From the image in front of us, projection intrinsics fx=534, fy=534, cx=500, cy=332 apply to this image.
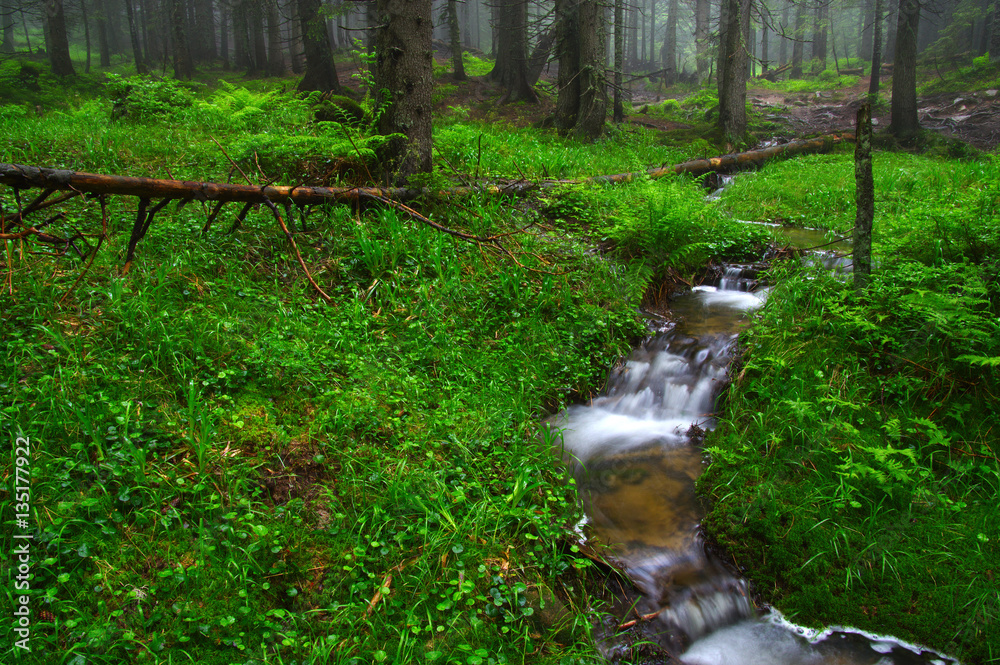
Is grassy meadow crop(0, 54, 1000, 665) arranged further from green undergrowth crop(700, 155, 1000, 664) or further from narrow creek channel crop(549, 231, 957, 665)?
narrow creek channel crop(549, 231, 957, 665)

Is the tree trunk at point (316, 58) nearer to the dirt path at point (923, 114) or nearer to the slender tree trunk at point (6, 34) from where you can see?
the dirt path at point (923, 114)

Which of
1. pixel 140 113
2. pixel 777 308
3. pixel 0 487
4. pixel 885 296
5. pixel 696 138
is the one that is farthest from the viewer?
pixel 696 138

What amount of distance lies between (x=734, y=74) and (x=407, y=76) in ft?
38.3

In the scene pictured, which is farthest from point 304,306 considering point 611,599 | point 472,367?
point 611,599

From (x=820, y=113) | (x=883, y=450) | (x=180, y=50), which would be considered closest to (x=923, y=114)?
(x=820, y=113)

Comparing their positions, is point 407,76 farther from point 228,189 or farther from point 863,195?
point 863,195

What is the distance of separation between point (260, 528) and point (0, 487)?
4.22 feet

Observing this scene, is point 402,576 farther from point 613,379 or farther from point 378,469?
point 613,379

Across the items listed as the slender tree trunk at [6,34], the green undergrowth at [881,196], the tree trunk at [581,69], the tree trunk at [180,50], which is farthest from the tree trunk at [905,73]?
the slender tree trunk at [6,34]

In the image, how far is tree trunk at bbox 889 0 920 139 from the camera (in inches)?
579

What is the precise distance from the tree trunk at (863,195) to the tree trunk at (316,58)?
1379cm

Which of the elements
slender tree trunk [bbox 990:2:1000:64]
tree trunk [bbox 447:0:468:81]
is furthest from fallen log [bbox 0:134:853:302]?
slender tree trunk [bbox 990:2:1000:64]

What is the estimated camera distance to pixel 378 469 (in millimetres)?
3430

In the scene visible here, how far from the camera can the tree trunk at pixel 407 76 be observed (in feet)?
20.3
